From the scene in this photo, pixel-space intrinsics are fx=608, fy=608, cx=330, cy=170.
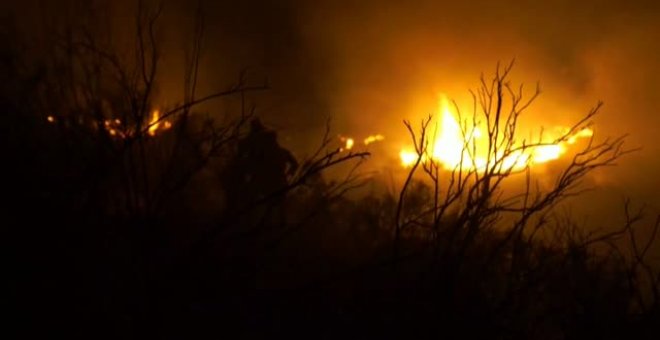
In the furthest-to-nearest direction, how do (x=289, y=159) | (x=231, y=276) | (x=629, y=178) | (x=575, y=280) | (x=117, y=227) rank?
1. (x=629, y=178)
2. (x=289, y=159)
3. (x=575, y=280)
4. (x=231, y=276)
5. (x=117, y=227)

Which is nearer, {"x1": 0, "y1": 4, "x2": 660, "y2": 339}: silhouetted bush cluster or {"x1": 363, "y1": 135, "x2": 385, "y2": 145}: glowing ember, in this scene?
{"x1": 0, "y1": 4, "x2": 660, "y2": 339}: silhouetted bush cluster

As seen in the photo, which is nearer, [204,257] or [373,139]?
[204,257]

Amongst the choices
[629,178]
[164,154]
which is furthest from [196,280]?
[629,178]

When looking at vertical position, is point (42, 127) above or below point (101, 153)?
above

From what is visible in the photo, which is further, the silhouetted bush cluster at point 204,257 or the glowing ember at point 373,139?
the glowing ember at point 373,139

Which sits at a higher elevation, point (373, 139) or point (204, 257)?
point (373, 139)

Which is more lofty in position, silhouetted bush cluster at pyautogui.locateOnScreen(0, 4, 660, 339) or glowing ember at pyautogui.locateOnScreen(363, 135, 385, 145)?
glowing ember at pyautogui.locateOnScreen(363, 135, 385, 145)

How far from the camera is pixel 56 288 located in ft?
11.7

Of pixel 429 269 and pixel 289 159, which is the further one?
pixel 289 159

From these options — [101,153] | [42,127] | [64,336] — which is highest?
[42,127]

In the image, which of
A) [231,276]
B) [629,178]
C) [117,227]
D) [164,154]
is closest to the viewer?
[117,227]

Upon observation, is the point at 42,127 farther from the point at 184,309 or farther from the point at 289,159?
the point at 289,159

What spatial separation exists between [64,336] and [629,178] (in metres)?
22.8

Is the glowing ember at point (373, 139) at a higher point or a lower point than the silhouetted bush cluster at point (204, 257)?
higher
